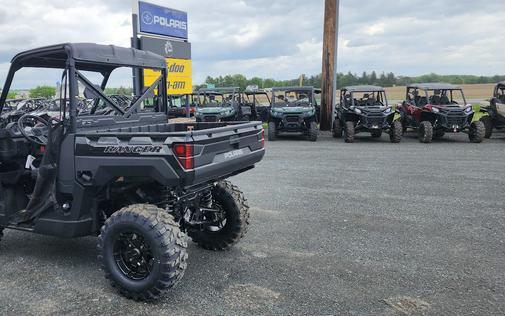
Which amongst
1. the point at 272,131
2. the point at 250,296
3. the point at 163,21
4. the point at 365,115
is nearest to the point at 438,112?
the point at 365,115

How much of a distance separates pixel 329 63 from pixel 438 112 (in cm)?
509

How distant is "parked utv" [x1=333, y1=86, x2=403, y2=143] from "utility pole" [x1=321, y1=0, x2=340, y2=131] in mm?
1971

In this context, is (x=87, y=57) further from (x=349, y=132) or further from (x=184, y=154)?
(x=349, y=132)

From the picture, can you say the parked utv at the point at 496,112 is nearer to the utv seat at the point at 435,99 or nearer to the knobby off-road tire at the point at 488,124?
the knobby off-road tire at the point at 488,124

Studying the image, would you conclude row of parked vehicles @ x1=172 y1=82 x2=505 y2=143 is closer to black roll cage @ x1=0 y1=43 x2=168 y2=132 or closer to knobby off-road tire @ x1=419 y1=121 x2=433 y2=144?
knobby off-road tire @ x1=419 y1=121 x2=433 y2=144

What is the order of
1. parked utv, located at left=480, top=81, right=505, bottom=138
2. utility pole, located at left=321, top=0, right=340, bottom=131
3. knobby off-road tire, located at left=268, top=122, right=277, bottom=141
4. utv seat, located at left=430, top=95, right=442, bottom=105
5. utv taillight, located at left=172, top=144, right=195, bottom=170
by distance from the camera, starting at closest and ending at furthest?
1. utv taillight, located at left=172, top=144, right=195, bottom=170
2. parked utv, located at left=480, top=81, right=505, bottom=138
3. utv seat, located at left=430, top=95, right=442, bottom=105
4. knobby off-road tire, located at left=268, top=122, right=277, bottom=141
5. utility pole, located at left=321, top=0, right=340, bottom=131

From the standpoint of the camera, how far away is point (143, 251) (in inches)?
134

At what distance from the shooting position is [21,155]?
13.7 feet

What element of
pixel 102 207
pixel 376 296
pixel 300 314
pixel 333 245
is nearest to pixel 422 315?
pixel 376 296

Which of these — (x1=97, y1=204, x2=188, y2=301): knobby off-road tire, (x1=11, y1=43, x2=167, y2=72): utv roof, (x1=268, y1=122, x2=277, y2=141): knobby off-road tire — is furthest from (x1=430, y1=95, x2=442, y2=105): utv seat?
(x1=97, y1=204, x2=188, y2=301): knobby off-road tire

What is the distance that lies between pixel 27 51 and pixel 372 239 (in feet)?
13.1

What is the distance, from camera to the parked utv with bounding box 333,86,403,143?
1316 cm

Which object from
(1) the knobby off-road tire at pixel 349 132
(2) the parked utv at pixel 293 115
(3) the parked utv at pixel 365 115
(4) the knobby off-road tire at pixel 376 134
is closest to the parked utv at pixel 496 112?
(3) the parked utv at pixel 365 115

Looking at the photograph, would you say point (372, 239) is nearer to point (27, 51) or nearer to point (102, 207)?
point (102, 207)
